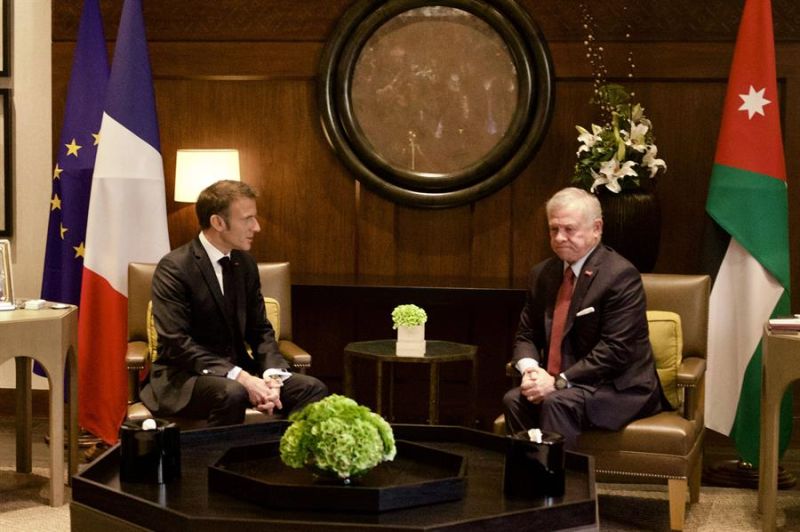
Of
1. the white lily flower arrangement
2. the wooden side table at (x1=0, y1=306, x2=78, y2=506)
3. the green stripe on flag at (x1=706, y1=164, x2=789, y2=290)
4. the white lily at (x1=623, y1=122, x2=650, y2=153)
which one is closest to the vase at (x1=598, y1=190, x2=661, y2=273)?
the white lily flower arrangement

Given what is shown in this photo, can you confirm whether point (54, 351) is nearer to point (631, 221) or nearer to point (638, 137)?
point (631, 221)

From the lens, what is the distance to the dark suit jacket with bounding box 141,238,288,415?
175 inches

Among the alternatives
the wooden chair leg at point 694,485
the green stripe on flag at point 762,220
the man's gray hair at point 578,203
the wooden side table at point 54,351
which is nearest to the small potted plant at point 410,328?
the man's gray hair at point 578,203

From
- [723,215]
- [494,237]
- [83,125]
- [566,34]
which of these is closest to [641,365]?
[723,215]

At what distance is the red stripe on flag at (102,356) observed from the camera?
5.40 m

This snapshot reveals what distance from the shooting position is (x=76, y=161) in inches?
221

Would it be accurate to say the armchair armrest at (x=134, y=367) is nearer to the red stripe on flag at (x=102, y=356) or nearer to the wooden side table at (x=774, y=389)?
the red stripe on flag at (x=102, y=356)

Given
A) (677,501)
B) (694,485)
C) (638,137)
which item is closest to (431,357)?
(677,501)

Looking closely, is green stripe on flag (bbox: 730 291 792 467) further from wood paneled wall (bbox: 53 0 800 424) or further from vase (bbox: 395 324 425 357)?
vase (bbox: 395 324 425 357)

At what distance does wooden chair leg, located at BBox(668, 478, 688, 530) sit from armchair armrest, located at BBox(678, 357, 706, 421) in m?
0.32

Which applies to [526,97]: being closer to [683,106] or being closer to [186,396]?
[683,106]

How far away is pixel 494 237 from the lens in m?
5.88

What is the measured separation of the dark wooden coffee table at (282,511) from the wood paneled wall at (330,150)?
2.64 m

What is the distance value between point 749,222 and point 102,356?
3.13 m
